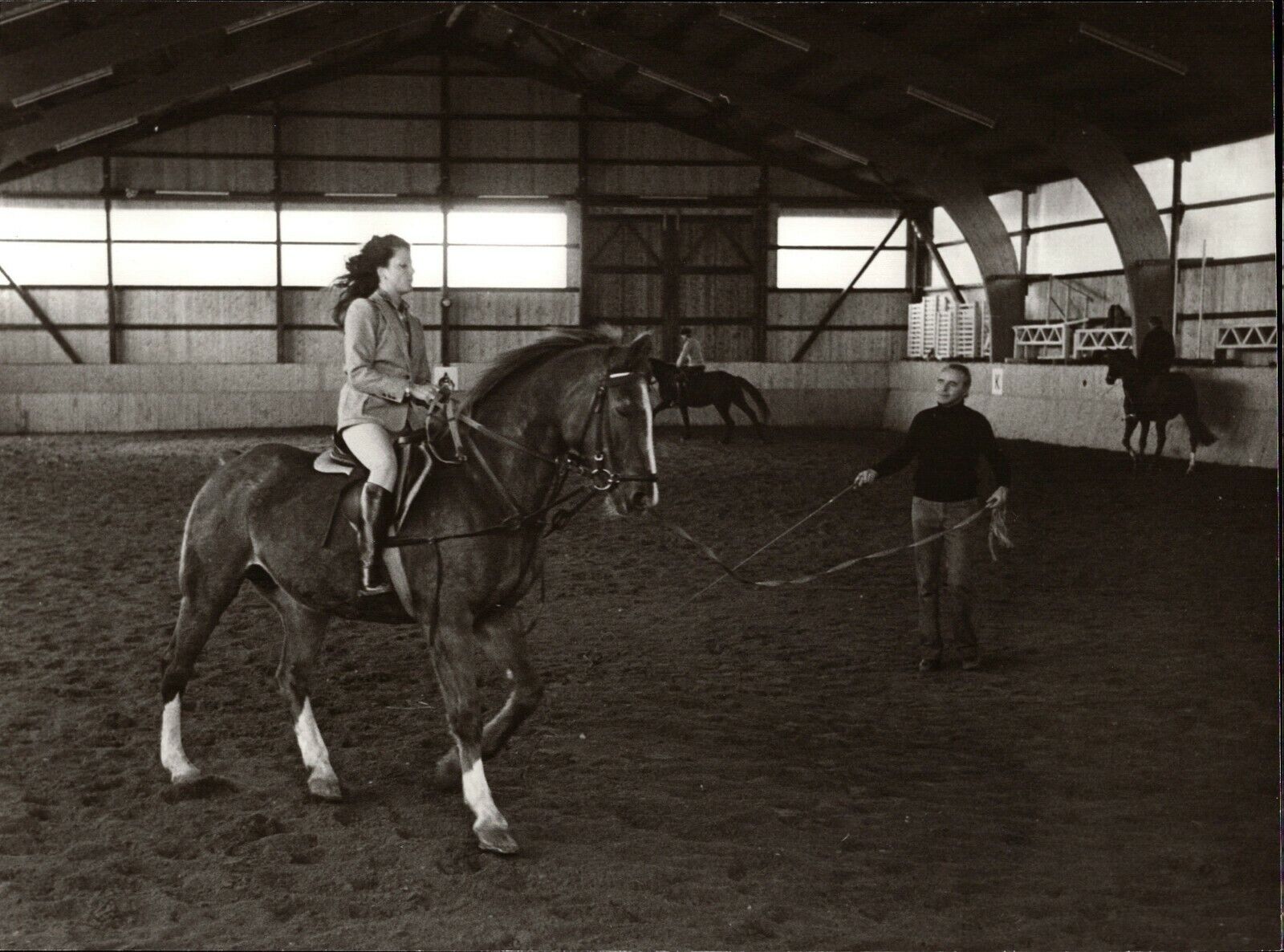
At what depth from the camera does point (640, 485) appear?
4.14m

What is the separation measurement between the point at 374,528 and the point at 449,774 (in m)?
1.02

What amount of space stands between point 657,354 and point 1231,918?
22783 millimetres

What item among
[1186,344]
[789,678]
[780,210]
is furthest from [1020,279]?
[789,678]

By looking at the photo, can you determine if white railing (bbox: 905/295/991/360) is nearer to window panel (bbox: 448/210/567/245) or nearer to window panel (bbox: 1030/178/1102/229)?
window panel (bbox: 1030/178/1102/229)

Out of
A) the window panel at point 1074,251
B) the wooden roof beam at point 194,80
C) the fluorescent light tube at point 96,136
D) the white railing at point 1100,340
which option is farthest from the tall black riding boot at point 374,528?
the fluorescent light tube at point 96,136

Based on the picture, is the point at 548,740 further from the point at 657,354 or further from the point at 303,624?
the point at 657,354

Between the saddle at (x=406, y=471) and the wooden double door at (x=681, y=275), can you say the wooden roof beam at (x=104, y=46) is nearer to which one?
the wooden double door at (x=681, y=275)

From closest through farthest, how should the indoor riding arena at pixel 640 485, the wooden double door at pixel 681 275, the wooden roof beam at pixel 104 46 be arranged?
1. the indoor riding arena at pixel 640 485
2. the wooden roof beam at pixel 104 46
3. the wooden double door at pixel 681 275

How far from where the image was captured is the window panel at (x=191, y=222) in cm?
2423

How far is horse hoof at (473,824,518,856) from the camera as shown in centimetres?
405

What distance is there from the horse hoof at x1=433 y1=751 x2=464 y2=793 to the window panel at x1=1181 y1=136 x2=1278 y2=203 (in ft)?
50.5

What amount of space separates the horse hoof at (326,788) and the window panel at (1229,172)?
15.7 meters

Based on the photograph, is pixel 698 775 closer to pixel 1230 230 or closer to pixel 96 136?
pixel 1230 230

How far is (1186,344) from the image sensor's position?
18875 mm
